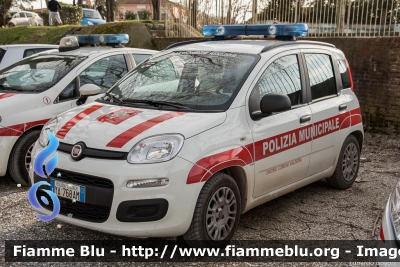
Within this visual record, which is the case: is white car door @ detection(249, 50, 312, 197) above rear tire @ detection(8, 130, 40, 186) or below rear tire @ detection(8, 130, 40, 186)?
above

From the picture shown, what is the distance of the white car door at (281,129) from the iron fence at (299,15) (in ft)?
14.9

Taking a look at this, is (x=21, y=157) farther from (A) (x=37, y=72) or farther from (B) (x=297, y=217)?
(B) (x=297, y=217)

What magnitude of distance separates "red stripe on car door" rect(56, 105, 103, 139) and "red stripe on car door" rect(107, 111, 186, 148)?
0.56m

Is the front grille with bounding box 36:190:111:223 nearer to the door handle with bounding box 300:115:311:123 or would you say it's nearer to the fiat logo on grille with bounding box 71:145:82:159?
the fiat logo on grille with bounding box 71:145:82:159

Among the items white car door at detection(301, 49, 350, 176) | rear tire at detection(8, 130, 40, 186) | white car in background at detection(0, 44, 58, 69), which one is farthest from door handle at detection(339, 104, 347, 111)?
white car in background at detection(0, 44, 58, 69)

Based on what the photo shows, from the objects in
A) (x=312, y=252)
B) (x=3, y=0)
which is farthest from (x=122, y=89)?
(x=3, y=0)

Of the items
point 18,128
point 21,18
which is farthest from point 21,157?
point 21,18

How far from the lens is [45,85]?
5980 mm

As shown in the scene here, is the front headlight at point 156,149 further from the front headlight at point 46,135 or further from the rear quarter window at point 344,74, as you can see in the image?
the rear quarter window at point 344,74

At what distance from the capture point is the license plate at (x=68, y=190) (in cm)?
376

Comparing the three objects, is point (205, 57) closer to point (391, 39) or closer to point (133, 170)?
point (133, 170)

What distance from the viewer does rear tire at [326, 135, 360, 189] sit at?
5652mm

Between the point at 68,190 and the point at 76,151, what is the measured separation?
1.00ft

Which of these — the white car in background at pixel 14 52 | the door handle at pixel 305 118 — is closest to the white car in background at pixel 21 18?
the white car in background at pixel 14 52
